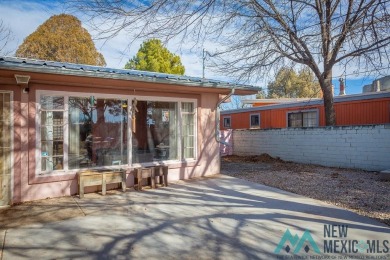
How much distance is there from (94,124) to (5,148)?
1.87 m

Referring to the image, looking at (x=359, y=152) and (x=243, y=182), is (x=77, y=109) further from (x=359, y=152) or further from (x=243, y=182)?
(x=359, y=152)

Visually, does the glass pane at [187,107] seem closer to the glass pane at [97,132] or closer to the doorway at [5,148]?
the glass pane at [97,132]

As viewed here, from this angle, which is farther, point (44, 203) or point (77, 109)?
point (77, 109)

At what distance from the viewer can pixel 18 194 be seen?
5160 millimetres

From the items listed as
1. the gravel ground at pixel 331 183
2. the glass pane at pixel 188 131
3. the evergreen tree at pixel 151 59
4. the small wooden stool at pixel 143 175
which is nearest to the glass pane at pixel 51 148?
the small wooden stool at pixel 143 175

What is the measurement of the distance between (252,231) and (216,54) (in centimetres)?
445

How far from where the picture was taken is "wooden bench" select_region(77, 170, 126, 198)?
5.50m

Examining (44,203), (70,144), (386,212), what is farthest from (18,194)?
(386,212)

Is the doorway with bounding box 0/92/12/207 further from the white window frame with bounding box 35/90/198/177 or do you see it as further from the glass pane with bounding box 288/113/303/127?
the glass pane with bounding box 288/113/303/127

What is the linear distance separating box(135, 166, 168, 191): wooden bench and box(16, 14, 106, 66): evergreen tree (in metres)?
14.9

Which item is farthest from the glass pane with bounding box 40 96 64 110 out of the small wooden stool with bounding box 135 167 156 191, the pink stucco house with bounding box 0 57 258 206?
the small wooden stool with bounding box 135 167 156 191

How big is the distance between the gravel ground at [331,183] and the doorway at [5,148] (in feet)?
18.3

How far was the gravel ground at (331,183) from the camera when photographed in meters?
4.97

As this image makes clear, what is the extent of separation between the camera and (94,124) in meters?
6.47
